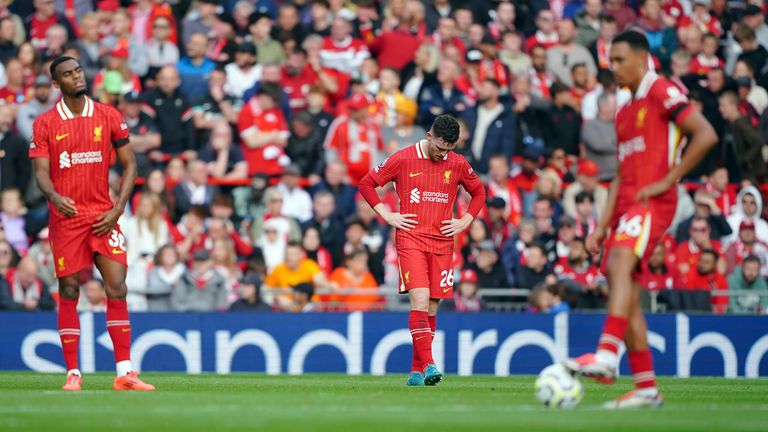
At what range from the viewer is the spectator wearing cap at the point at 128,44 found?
2322 centimetres

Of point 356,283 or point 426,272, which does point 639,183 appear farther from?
point 356,283

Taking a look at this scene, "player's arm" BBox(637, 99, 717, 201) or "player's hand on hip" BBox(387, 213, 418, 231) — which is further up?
"player's arm" BBox(637, 99, 717, 201)

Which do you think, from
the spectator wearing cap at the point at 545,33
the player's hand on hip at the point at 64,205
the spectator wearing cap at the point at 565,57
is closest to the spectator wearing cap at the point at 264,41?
the spectator wearing cap at the point at 545,33

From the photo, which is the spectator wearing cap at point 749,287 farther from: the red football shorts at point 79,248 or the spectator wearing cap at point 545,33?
the red football shorts at point 79,248

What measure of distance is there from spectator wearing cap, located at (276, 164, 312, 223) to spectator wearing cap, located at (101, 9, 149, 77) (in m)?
3.25

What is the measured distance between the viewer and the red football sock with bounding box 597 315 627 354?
1027 centimetres

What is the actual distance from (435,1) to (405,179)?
11.2 meters

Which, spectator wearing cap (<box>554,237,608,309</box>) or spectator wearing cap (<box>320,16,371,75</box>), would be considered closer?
spectator wearing cap (<box>554,237,608,309</box>)

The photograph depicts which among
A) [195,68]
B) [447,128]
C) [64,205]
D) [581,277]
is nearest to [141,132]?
[195,68]

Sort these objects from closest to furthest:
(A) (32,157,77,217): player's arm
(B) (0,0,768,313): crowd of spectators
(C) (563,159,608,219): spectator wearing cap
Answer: (A) (32,157,77,217): player's arm, (B) (0,0,768,313): crowd of spectators, (C) (563,159,608,219): spectator wearing cap

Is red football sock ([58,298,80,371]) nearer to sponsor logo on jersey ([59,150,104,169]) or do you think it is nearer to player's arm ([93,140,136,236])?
player's arm ([93,140,136,236])

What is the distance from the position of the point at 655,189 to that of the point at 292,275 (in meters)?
10.7

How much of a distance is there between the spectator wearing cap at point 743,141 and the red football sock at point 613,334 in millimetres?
14000

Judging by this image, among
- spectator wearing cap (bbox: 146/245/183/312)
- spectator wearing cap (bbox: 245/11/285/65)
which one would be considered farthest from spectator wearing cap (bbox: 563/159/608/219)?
spectator wearing cap (bbox: 146/245/183/312)
